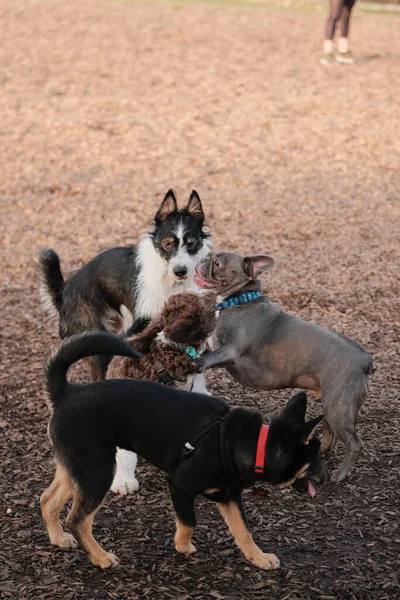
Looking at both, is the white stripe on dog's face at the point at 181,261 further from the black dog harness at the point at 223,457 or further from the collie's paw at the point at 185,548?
the collie's paw at the point at 185,548

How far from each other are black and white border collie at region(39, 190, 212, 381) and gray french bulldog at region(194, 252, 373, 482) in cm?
47

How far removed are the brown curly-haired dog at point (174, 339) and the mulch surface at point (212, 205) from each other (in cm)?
80

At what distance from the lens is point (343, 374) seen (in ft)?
16.1

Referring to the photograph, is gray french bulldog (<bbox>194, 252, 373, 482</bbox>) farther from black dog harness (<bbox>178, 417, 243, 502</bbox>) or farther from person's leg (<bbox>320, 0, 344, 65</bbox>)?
person's leg (<bbox>320, 0, 344, 65</bbox>)

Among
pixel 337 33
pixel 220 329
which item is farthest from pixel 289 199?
pixel 337 33

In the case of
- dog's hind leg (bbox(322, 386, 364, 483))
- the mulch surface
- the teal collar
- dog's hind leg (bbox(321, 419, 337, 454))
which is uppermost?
the teal collar

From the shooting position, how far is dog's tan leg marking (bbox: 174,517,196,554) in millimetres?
4133

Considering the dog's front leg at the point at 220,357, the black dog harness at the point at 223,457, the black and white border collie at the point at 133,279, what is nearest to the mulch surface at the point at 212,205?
the black dog harness at the point at 223,457

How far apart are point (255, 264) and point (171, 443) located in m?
1.61

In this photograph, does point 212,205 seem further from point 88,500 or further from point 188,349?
point 88,500

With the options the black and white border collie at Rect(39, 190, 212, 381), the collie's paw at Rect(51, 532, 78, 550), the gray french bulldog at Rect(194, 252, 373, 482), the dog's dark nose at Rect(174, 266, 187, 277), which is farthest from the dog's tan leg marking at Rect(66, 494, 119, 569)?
the dog's dark nose at Rect(174, 266, 187, 277)

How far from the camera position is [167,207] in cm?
602

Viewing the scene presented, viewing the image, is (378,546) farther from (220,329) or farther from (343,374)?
(220,329)

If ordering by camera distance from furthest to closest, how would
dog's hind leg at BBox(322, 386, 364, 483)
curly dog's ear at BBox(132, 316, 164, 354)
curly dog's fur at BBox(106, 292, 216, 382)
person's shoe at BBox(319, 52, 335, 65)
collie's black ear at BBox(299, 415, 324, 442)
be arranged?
person's shoe at BBox(319, 52, 335, 65) → dog's hind leg at BBox(322, 386, 364, 483) → curly dog's ear at BBox(132, 316, 164, 354) → curly dog's fur at BBox(106, 292, 216, 382) → collie's black ear at BBox(299, 415, 324, 442)
